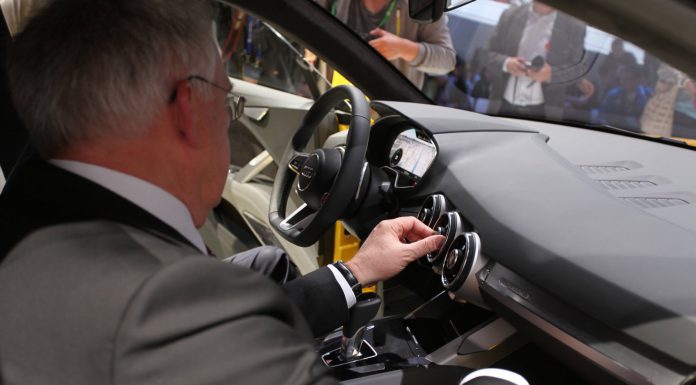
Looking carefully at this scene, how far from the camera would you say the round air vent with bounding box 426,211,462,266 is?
1550mm

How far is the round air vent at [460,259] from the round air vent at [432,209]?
144 millimetres

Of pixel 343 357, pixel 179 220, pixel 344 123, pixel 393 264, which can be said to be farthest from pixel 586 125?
pixel 179 220

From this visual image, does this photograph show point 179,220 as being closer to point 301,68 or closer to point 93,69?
point 93,69

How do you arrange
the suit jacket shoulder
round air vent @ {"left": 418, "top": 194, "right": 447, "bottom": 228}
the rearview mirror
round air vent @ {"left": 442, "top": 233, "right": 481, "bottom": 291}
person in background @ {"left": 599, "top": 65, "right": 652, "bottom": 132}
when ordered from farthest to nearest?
person in background @ {"left": 599, "top": 65, "right": 652, "bottom": 132} < round air vent @ {"left": 418, "top": 194, "right": 447, "bottom": 228} < round air vent @ {"left": 442, "top": 233, "right": 481, "bottom": 291} < the rearview mirror < the suit jacket shoulder

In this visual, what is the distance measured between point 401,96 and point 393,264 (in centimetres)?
93

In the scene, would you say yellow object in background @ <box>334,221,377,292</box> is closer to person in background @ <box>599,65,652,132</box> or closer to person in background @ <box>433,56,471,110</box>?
person in background @ <box>433,56,471,110</box>

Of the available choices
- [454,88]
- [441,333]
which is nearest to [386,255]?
[441,333]

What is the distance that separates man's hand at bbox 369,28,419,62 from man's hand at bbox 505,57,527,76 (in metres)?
1.22

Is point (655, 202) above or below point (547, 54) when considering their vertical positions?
above

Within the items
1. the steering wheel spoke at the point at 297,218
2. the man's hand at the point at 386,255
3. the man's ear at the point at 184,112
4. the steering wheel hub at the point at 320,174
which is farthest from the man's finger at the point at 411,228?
the man's ear at the point at 184,112

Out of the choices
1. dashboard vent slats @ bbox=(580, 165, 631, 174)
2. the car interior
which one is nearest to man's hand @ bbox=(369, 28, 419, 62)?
the car interior

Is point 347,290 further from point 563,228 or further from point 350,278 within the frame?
point 563,228

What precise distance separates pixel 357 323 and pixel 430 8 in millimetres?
862

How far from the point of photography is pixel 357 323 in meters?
1.56
